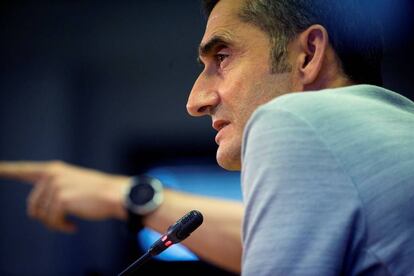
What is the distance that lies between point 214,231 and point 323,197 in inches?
50.0

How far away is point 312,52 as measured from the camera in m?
1.01

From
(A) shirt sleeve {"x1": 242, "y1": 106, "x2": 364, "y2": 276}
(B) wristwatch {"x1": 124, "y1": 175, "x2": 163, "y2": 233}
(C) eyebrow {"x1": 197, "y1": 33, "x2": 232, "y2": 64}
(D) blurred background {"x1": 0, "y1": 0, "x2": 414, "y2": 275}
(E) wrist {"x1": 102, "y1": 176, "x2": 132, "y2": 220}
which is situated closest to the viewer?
(A) shirt sleeve {"x1": 242, "y1": 106, "x2": 364, "y2": 276}

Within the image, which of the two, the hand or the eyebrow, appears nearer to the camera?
the eyebrow

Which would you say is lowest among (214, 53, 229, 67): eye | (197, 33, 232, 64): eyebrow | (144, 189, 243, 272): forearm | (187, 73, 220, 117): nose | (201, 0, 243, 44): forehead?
(144, 189, 243, 272): forearm

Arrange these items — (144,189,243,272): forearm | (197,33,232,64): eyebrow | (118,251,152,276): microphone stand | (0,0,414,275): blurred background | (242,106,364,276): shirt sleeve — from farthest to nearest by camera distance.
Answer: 1. (0,0,414,275): blurred background
2. (144,189,243,272): forearm
3. (197,33,232,64): eyebrow
4. (118,251,152,276): microphone stand
5. (242,106,364,276): shirt sleeve

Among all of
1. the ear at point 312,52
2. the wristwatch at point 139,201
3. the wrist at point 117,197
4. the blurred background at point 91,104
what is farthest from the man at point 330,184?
the blurred background at point 91,104

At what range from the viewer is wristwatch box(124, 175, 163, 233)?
80.1 inches

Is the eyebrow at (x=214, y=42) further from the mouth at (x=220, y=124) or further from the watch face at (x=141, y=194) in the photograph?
the watch face at (x=141, y=194)

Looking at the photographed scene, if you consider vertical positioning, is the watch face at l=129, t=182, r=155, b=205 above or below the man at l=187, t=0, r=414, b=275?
below

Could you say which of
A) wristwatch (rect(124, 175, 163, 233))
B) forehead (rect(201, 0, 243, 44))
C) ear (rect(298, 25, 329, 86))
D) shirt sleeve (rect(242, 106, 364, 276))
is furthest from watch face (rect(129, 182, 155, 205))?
shirt sleeve (rect(242, 106, 364, 276))

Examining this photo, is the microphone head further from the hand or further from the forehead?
the hand

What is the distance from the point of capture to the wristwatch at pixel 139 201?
204cm

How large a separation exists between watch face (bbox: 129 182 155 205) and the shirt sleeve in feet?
4.49

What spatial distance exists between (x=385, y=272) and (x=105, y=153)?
2.98m
